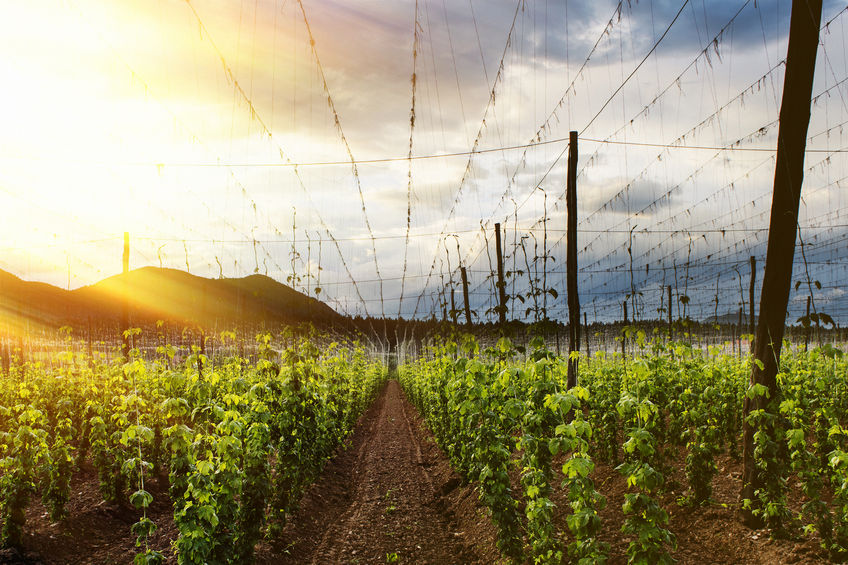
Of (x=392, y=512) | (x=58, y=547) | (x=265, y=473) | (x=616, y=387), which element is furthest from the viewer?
(x=616, y=387)

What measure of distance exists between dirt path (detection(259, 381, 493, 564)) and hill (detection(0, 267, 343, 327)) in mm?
3545

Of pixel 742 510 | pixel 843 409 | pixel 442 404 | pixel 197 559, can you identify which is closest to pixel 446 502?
pixel 442 404

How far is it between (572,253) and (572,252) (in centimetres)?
3

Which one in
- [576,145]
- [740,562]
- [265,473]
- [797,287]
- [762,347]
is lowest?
[740,562]

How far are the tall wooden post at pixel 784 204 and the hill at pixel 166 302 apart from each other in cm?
696

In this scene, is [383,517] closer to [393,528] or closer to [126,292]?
[393,528]

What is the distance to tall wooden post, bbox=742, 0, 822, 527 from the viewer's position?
20.0 feet

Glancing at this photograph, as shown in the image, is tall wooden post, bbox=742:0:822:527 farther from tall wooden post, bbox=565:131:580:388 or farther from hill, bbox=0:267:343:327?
hill, bbox=0:267:343:327

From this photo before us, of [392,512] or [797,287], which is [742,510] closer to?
[797,287]

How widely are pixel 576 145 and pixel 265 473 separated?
10406 mm

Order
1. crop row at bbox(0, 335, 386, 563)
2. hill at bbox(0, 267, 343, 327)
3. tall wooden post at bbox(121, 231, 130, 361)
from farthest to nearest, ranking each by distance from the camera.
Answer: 1. tall wooden post at bbox(121, 231, 130, 361)
2. hill at bbox(0, 267, 343, 327)
3. crop row at bbox(0, 335, 386, 563)

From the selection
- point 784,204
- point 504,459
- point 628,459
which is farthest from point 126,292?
point 784,204

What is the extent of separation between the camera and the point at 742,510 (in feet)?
20.6

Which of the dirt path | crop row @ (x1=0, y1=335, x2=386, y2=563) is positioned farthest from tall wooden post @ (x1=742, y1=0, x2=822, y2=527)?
crop row @ (x1=0, y1=335, x2=386, y2=563)
